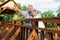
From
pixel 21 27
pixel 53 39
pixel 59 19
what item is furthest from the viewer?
pixel 21 27

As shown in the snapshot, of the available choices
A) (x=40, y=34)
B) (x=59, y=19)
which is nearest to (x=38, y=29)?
(x=40, y=34)

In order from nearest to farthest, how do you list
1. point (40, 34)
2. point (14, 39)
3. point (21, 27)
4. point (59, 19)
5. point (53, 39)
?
point (59, 19) → point (53, 39) → point (40, 34) → point (21, 27) → point (14, 39)

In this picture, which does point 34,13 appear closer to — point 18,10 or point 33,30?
point 33,30

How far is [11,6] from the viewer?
398 inches

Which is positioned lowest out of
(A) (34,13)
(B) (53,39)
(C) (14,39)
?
(C) (14,39)

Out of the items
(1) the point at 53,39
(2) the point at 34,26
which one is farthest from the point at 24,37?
(1) the point at 53,39

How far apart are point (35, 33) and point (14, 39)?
147cm

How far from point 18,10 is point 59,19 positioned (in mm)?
8512

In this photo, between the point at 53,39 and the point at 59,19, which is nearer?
the point at 59,19

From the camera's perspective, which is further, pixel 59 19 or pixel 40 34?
pixel 40 34

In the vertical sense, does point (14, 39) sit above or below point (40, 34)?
below

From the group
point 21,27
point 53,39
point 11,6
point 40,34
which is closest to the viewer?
point 53,39

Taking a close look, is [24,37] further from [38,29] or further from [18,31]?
[38,29]

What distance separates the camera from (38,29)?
2.89 meters
